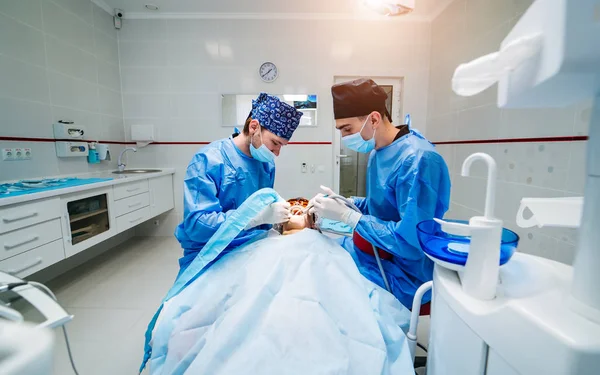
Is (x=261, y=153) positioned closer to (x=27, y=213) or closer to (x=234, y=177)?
(x=234, y=177)

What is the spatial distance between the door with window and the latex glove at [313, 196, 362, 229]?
2.18 m

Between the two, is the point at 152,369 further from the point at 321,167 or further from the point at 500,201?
the point at 321,167

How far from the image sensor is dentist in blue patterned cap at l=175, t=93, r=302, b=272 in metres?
1.20

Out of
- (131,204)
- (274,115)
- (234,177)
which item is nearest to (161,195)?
(131,204)

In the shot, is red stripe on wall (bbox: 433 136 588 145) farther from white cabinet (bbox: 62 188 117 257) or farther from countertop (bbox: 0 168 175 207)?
white cabinet (bbox: 62 188 117 257)

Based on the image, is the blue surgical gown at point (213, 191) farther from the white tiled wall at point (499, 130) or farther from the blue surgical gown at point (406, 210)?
the white tiled wall at point (499, 130)

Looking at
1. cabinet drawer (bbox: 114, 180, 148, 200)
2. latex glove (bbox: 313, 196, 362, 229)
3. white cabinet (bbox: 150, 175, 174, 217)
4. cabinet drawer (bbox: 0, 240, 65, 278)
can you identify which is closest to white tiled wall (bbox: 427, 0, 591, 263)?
latex glove (bbox: 313, 196, 362, 229)


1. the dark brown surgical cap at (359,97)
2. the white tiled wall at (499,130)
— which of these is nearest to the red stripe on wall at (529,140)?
the white tiled wall at (499,130)

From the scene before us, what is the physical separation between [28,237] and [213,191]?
4.49 feet

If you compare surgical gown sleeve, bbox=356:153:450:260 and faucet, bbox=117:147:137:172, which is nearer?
surgical gown sleeve, bbox=356:153:450:260

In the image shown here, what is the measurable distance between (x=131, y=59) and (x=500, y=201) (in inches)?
165

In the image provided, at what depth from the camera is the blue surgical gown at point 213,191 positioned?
1.18m

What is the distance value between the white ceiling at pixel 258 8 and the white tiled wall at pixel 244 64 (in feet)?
0.27

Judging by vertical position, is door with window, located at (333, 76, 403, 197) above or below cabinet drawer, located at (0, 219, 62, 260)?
above
